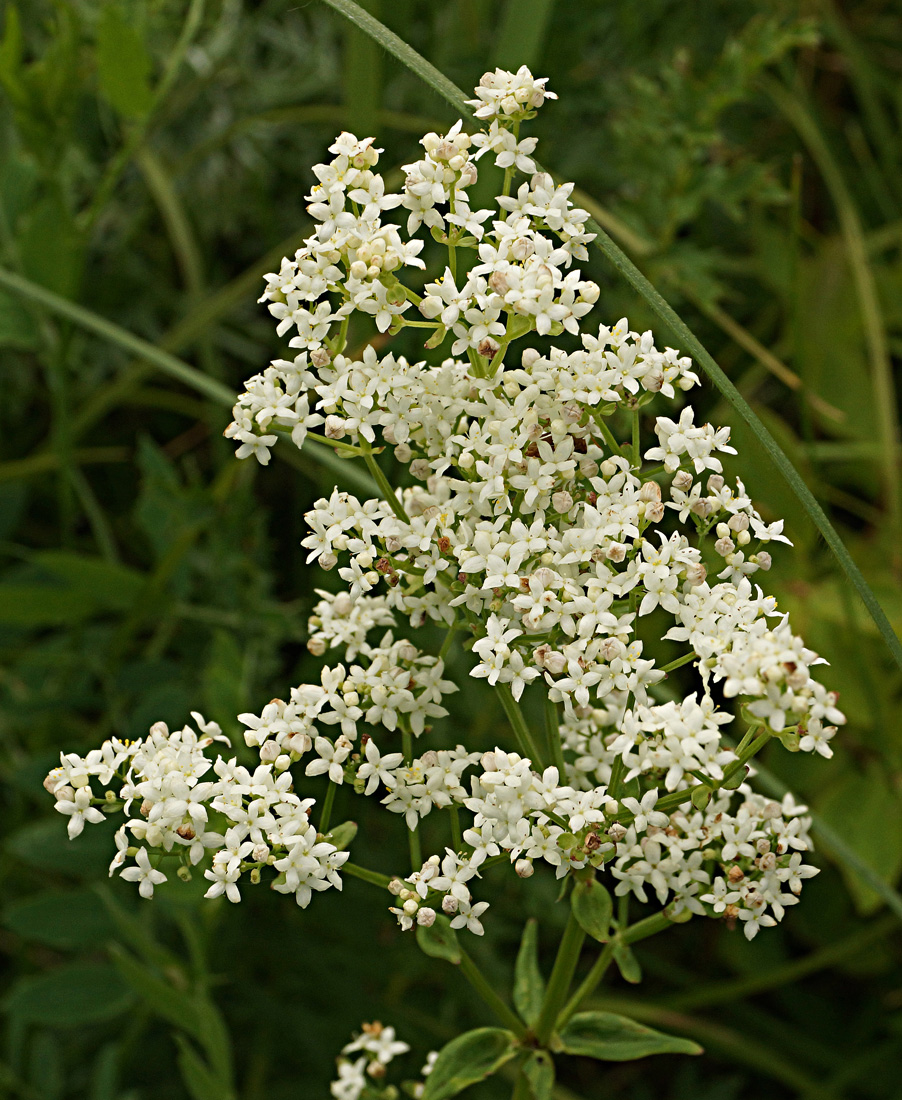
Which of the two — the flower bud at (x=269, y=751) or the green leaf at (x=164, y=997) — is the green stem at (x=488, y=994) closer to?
the flower bud at (x=269, y=751)

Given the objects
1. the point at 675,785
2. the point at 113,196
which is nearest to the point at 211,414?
the point at 113,196

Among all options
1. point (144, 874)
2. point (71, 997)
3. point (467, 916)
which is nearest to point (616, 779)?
point (467, 916)

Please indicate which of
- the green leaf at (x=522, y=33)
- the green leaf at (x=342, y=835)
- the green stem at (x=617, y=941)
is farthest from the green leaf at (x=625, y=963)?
the green leaf at (x=522, y=33)

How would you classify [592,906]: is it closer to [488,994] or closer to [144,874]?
[488,994]

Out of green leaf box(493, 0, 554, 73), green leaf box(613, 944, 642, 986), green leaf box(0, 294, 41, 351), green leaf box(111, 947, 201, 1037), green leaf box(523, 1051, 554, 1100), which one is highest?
green leaf box(493, 0, 554, 73)

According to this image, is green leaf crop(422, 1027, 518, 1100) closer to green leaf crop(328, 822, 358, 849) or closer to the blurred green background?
green leaf crop(328, 822, 358, 849)

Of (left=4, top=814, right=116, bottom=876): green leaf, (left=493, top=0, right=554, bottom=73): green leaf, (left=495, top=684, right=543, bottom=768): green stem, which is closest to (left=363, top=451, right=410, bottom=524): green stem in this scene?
(left=495, top=684, right=543, bottom=768): green stem

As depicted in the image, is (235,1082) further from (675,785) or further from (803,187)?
(803,187)
